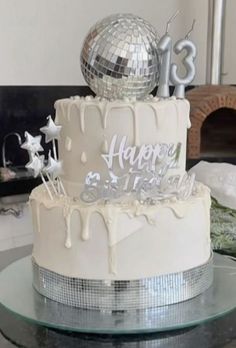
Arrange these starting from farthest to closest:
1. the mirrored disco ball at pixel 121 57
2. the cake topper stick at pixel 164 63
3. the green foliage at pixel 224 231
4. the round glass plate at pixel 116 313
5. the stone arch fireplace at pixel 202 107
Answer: the stone arch fireplace at pixel 202 107 < the green foliage at pixel 224 231 < the cake topper stick at pixel 164 63 < the mirrored disco ball at pixel 121 57 < the round glass plate at pixel 116 313

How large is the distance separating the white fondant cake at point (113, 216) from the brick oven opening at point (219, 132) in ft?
7.05

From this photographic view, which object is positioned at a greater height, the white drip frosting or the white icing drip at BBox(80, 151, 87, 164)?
the white drip frosting

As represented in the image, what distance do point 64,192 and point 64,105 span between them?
20 centimetres

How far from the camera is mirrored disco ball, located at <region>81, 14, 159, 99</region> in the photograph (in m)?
1.16

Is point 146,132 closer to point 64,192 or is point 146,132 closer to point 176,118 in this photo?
point 176,118

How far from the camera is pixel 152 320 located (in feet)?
3.56

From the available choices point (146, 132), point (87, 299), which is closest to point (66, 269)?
point (87, 299)

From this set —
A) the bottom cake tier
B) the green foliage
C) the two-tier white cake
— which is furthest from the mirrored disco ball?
the green foliage

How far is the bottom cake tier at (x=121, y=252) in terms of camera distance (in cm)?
113

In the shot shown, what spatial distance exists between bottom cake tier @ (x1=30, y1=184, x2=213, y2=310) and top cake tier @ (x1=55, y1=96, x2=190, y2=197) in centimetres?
9

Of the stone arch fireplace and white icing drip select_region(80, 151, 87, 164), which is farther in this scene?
the stone arch fireplace

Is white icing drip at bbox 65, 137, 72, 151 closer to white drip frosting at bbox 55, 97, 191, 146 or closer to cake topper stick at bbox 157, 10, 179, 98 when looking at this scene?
white drip frosting at bbox 55, 97, 191, 146

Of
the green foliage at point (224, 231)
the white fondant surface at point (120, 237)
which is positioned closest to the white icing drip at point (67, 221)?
the white fondant surface at point (120, 237)

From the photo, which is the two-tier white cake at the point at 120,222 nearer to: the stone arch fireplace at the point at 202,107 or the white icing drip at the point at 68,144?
the white icing drip at the point at 68,144
